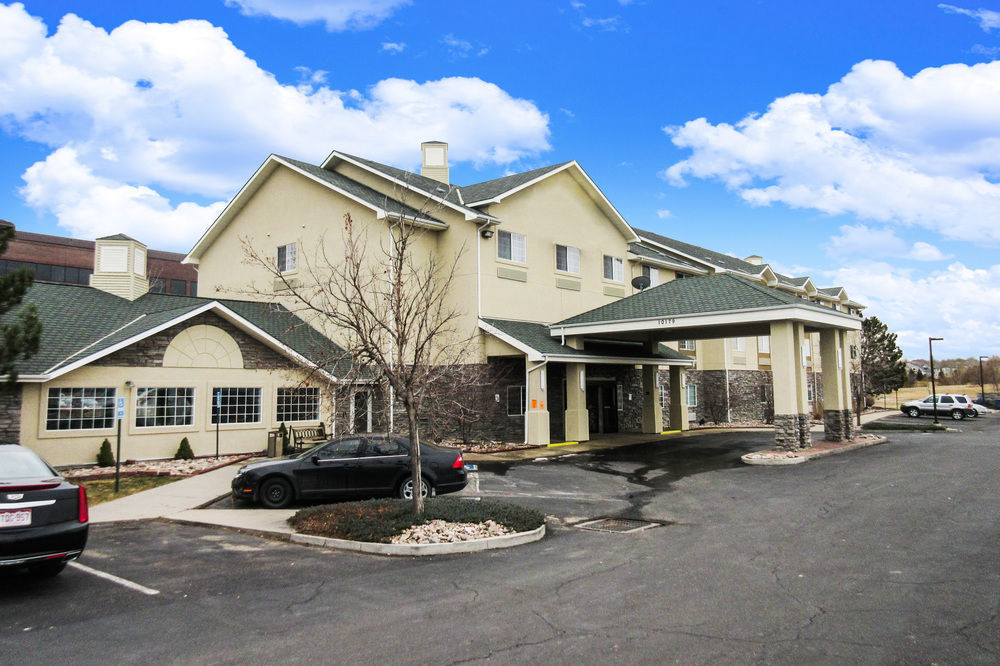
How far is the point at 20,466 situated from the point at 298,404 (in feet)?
48.2

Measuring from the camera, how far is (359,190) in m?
25.6

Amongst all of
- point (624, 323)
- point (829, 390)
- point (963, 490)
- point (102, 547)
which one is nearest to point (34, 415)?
point (102, 547)

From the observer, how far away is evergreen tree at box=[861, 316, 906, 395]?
165ft

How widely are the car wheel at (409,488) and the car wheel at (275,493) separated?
2.12 m

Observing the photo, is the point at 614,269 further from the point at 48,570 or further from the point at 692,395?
the point at 48,570

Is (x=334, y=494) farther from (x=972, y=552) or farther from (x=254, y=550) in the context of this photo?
(x=972, y=552)

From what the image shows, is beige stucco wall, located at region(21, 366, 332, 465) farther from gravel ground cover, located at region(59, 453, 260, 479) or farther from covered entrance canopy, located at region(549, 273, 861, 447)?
covered entrance canopy, located at region(549, 273, 861, 447)

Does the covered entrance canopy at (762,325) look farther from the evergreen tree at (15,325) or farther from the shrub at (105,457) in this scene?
the evergreen tree at (15,325)

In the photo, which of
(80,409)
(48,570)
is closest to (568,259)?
(80,409)

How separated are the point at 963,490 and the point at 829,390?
1094 cm

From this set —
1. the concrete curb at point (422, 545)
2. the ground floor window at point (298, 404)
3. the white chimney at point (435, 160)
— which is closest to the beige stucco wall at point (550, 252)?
the white chimney at point (435, 160)

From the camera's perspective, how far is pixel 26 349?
13.1 metres

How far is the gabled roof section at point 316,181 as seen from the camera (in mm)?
24130

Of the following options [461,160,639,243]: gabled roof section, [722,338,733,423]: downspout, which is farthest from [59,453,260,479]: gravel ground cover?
[722,338,733,423]: downspout
